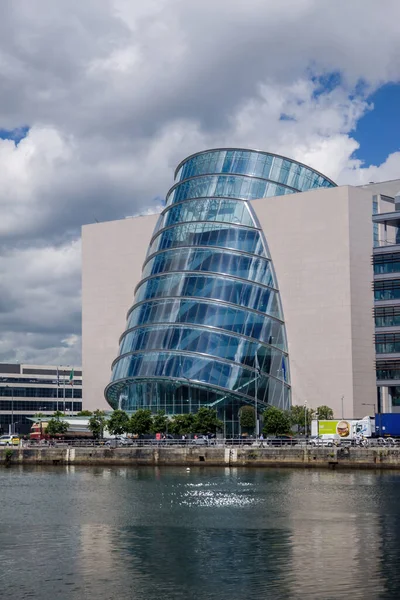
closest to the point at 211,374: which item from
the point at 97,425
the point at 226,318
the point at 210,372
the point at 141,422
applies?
the point at 210,372

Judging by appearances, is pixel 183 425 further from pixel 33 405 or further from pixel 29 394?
pixel 29 394

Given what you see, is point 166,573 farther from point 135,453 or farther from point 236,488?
point 135,453

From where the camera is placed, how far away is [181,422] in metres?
77.3

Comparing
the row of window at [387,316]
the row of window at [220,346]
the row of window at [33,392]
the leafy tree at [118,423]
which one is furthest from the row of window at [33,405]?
the row of window at [387,316]

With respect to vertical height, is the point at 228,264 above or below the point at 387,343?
above

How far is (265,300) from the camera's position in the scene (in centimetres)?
8406

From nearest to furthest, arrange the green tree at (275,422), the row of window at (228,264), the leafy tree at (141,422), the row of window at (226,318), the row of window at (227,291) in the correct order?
the green tree at (275,422) < the leafy tree at (141,422) < the row of window at (226,318) < the row of window at (227,291) < the row of window at (228,264)

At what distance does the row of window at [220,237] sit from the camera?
85.5 m

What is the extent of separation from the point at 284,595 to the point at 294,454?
3871 cm

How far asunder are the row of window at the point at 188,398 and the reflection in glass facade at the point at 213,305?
0.08 m

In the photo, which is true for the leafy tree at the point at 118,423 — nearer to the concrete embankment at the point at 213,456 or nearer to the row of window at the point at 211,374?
the row of window at the point at 211,374

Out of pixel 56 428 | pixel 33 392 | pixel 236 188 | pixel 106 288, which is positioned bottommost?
pixel 56 428

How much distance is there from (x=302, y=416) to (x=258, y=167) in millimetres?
22743

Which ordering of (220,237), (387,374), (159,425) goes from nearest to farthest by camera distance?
(159,425), (387,374), (220,237)
